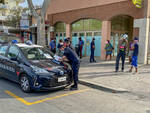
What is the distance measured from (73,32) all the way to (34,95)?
11.2 m

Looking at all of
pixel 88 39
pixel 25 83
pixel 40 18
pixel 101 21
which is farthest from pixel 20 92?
pixel 88 39

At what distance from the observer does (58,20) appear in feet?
53.0

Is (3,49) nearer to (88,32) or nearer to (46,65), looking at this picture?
(46,65)

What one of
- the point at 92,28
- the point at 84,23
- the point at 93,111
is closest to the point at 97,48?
the point at 92,28

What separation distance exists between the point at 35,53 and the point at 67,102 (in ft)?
7.84

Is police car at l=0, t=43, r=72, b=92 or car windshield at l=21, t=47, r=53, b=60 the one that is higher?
car windshield at l=21, t=47, r=53, b=60

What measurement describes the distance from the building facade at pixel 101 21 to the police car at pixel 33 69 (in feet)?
22.1

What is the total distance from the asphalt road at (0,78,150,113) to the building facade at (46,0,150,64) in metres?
6.17

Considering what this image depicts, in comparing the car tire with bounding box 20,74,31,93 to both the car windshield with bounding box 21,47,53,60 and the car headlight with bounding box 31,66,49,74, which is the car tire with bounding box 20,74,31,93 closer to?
the car headlight with bounding box 31,66,49,74

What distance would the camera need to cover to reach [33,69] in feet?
15.6

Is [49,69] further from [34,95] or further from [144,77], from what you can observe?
[144,77]

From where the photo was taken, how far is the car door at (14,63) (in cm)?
524

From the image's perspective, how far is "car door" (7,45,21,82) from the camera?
5239mm

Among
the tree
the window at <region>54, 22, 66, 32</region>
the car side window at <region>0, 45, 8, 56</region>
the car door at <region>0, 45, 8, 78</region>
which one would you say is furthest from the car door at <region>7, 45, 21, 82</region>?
the window at <region>54, 22, 66, 32</region>
